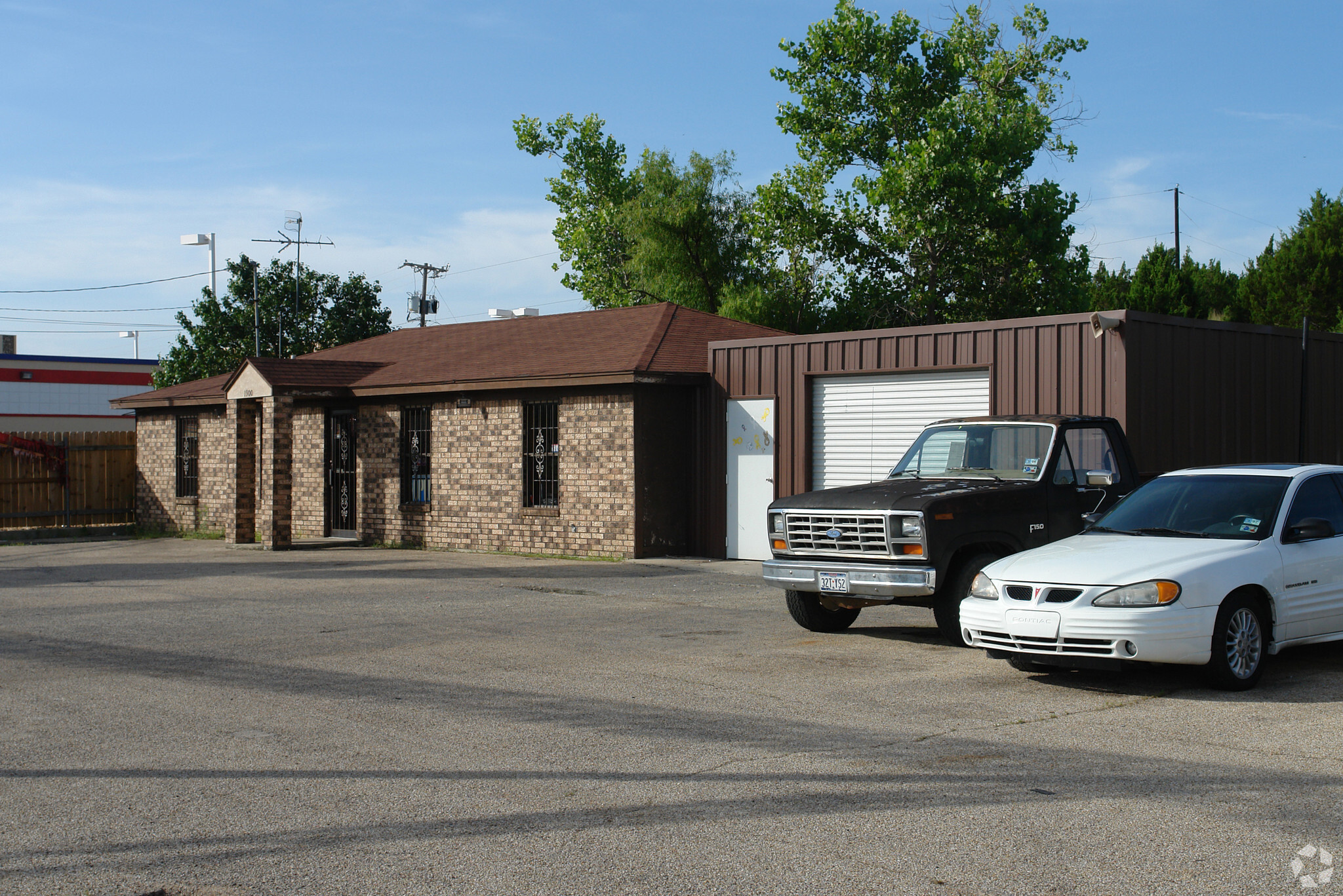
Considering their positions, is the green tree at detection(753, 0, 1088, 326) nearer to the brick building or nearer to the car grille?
the brick building

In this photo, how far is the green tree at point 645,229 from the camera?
39.6 meters

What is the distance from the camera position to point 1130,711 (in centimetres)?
759

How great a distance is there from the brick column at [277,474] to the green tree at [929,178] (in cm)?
1677

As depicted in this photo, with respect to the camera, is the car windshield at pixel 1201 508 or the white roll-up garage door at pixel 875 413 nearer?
the car windshield at pixel 1201 508

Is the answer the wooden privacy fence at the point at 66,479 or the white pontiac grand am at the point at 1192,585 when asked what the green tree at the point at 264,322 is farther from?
the white pontiac grand am at the point at 1192,585

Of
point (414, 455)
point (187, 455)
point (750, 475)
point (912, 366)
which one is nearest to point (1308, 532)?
point (912, 366)

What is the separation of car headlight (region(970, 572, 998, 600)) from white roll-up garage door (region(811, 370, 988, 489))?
268 inches

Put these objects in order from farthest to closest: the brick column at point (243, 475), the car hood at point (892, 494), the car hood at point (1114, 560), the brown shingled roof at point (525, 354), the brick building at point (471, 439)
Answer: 1. the brick column at point (243, 475)
2. the brown shingled roof at point (525, 354)
3. the brick building at point (471, 439)
4. the car hood at point (892, 494)
5. the car hood at point (1114, 560)

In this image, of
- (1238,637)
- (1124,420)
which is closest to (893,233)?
(1124,420)

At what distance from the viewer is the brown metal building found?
14.2m

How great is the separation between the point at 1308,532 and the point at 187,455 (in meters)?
23.9

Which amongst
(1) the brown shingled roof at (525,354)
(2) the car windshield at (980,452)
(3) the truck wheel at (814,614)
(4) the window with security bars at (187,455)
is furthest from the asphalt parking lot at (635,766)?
(4) the window with security bars at (187,455)

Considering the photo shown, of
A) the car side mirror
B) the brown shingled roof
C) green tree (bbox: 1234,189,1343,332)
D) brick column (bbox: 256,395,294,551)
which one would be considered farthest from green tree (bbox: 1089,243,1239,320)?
the car side mirror

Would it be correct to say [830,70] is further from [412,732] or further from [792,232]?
[412,732]
